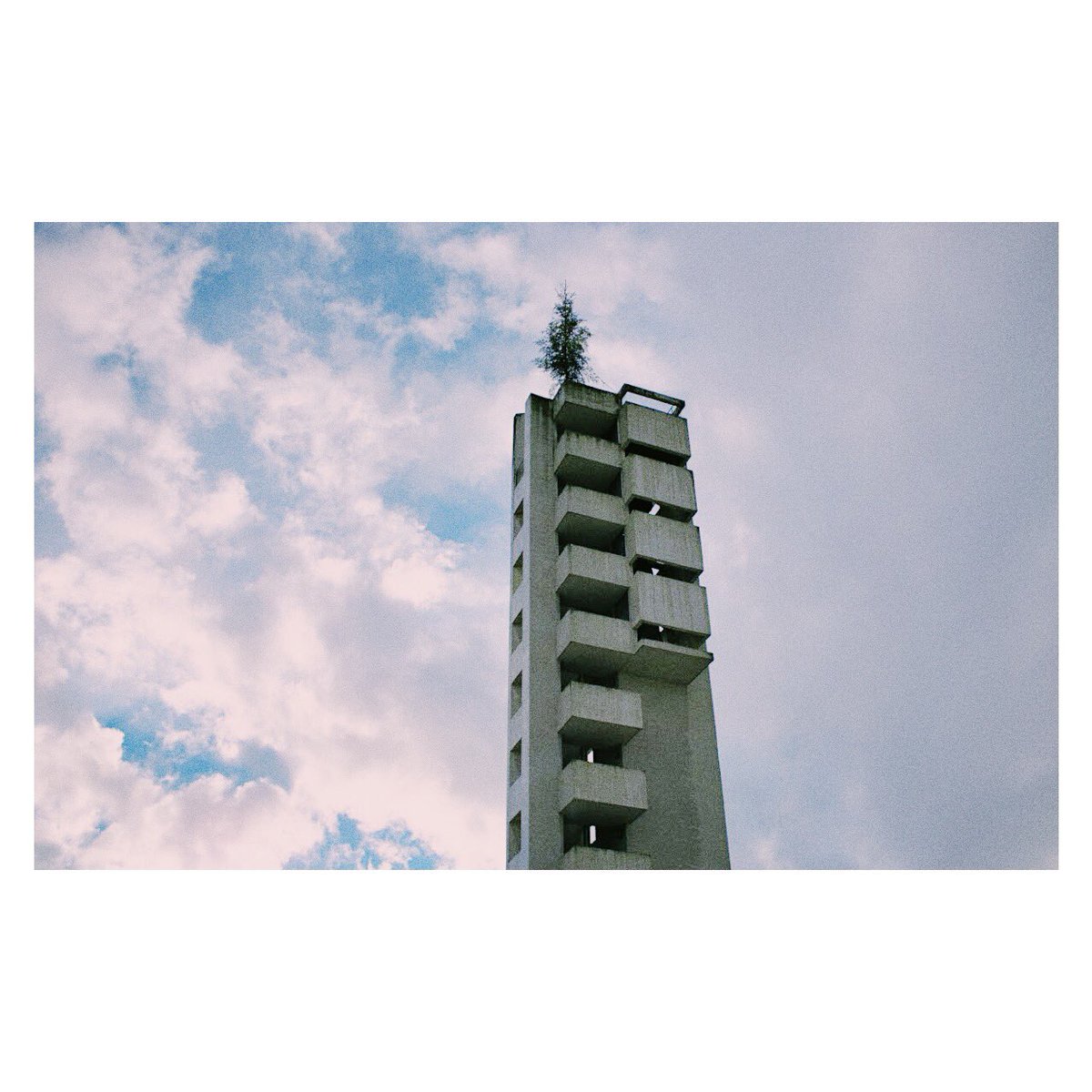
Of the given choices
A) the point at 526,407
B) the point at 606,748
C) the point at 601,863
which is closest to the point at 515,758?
the point at 606,748

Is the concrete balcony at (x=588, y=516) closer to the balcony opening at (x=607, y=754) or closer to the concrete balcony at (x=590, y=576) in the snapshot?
the concrete balcony at (x=590, y=576)

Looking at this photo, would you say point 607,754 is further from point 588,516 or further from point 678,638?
point 588,516

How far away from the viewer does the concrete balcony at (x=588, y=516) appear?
3372cm

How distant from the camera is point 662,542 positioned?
33.6 meters

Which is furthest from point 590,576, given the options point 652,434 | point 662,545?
point 652,434

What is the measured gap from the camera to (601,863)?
2714 cm

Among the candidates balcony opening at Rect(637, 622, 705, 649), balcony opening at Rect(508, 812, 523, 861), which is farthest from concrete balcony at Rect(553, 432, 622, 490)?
balcony opening at Rect(508, 812, 523, 861)

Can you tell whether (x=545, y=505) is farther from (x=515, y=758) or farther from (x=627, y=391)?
(x=515, y=758)

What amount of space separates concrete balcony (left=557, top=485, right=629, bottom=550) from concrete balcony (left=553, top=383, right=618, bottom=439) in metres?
2.91

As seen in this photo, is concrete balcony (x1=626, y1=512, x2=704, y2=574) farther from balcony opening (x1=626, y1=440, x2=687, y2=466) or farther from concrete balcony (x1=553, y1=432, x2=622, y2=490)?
balcony opening (x1=626, y1=440, x2=687, y2=466)

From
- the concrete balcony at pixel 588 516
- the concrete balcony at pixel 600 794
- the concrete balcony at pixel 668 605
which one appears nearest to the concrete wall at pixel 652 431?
the concrete balcony at pixel 588 516

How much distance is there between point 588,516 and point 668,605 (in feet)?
12.6

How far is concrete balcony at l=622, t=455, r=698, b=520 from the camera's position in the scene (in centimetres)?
3450
